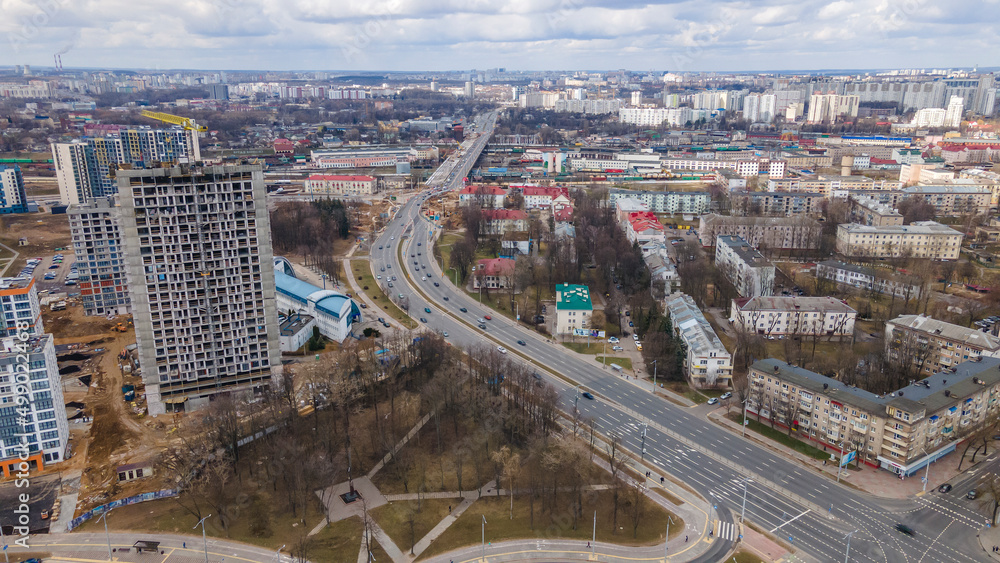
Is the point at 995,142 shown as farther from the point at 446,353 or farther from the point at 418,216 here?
the point at 446,353

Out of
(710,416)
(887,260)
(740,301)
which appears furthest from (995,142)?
(710,416)

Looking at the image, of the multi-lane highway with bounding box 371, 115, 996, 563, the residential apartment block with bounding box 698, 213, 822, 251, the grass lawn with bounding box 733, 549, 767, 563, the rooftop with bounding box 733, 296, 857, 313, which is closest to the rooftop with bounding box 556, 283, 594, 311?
the multi-lane highway with bounding box 371, 115, 996, 563

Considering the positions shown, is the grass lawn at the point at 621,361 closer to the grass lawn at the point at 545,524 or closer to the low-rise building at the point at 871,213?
the grass lawn at the point at 545,524

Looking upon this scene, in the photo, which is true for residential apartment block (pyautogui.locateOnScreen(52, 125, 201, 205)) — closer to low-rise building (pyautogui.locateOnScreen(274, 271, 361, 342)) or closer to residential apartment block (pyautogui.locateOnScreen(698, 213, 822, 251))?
low-rise building (pyautogui.locateOnScreen(274, 271, 361, 342))

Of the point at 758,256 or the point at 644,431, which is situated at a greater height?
the point at 758,256

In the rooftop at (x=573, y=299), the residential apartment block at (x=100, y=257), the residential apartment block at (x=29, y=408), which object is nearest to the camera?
the residential apartment block at (x=29, y=408)

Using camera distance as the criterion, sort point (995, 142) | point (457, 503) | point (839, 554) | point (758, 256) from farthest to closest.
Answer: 1. point (995, 142)
2. point (758, 256)
3. point (457, 503)
4. point (839, 554)

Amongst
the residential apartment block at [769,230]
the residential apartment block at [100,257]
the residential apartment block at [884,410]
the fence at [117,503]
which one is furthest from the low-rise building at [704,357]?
the residential apartment block at [100,257]
